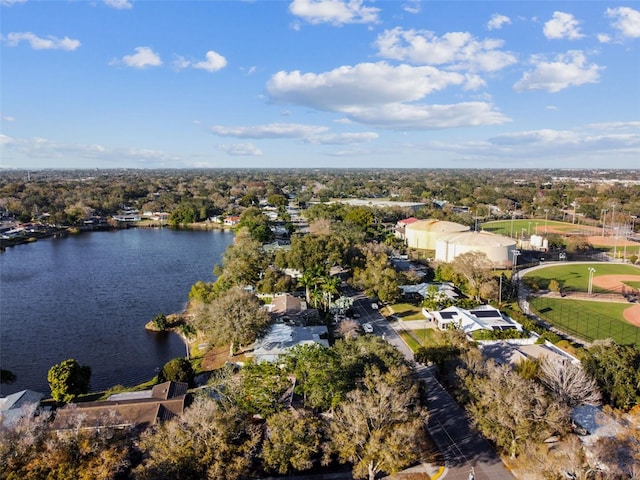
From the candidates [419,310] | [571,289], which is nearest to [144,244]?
[419,310]

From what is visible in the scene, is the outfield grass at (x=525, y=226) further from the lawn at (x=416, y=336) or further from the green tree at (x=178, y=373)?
the green tree at (x=178, y=373)

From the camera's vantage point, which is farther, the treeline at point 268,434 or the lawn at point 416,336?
the lawn at point 416,336

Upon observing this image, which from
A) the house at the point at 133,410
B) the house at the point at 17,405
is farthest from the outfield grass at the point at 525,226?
the house at the point at 17,405

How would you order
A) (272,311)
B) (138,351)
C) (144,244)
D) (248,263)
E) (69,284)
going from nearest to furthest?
(138,351) < (272,311) < (248,263) < (69,284) < (144,244)

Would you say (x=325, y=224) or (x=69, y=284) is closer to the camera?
(x=69, y=284)

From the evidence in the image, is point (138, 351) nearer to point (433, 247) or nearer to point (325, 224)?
point (325, 224)

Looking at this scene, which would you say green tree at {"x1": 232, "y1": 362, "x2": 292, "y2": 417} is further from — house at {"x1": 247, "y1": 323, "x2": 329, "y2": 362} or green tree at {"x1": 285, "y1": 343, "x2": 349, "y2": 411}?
house at {"x1": 247, "y1": 323, "x2": 329, "y2": 362}
